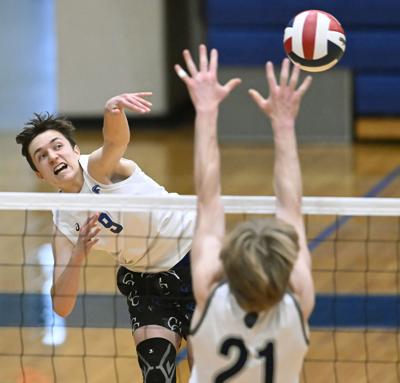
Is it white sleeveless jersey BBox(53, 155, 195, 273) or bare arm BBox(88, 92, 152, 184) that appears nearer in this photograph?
bare arm BBox(88, 92, 152, 184)

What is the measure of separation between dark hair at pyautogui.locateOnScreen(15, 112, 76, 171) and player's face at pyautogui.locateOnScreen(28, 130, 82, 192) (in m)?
0.02

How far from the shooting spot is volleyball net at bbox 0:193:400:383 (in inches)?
202

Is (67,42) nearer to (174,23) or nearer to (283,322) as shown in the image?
(174,23)

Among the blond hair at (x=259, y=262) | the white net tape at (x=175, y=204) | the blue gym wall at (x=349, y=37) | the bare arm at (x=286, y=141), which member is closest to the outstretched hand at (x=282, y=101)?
the bare arm at (x=286, y=141)

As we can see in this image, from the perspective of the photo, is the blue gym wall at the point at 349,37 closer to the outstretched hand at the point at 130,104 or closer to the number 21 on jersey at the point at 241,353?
the outstretched hand at the point at 130,104

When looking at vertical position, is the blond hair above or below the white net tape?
above

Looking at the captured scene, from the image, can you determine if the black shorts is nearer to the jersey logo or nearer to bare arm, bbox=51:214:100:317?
bare arm, bbox=51:214:100:317

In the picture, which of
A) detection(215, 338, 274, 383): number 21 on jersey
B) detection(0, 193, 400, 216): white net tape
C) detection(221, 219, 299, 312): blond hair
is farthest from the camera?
detection(0, 193, 400, 216): white net tape

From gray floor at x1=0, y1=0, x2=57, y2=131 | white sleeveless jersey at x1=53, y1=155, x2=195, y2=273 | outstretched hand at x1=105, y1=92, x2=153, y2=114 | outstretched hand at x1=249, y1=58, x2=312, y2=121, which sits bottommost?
gray floor at x1=0, y1=0, x2=57, y2=131

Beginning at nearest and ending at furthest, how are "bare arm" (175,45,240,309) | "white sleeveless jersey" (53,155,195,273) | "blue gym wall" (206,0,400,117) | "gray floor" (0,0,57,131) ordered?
1. "bare arm" (175,45,240,309)
2. "white sleeveless jersey" (53,155,195,273)
3. "blue gym wall" (206,0,400,117)
4. "gray floor" (0,0,57,131)

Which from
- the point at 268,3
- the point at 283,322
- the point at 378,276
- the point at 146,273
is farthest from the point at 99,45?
the point at 283,322

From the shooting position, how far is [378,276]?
8531 mm

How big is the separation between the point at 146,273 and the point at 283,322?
1915 millimetres

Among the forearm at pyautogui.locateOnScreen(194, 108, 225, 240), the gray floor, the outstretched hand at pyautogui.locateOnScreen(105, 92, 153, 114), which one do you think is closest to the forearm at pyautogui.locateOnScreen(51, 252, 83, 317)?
the outstretched hand at pyautogui.locateOnScreen(105, 92, 153, 114)
